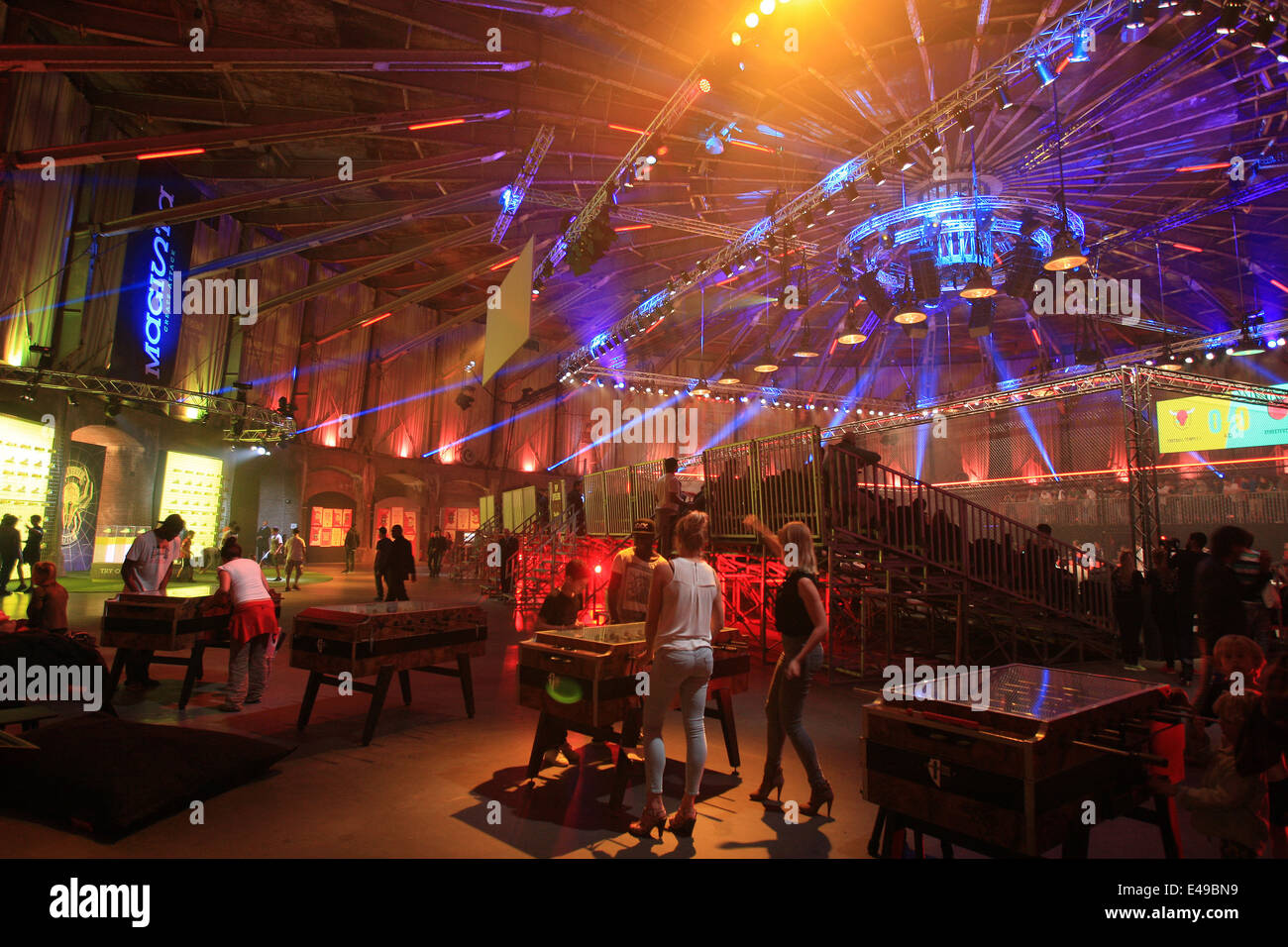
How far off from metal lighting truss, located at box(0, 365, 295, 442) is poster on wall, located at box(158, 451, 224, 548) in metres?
1.57

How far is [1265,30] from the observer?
768 cm

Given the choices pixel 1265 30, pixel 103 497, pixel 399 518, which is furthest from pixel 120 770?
pixel 399 518

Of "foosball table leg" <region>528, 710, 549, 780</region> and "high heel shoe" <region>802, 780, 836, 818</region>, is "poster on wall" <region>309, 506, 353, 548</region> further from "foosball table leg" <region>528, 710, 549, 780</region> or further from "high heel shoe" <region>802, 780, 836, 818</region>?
"high heel shoe" <region>802, 780, 836, 818</region>

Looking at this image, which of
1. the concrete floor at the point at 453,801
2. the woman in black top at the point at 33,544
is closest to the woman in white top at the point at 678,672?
the concrete floor at the point at 453,801

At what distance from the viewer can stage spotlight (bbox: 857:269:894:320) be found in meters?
16.1

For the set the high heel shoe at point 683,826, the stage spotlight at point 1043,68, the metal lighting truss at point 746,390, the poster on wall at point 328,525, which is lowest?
the high heel shoe at point 683,826

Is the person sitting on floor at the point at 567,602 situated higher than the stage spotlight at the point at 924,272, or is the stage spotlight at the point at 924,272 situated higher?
the stage spotlight at the point at 924,272

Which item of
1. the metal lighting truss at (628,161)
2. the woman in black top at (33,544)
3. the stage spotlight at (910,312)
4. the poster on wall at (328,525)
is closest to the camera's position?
the metal lighting truss at (628,161)

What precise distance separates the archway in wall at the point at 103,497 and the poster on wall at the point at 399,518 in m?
8.81

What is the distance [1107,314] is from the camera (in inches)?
798

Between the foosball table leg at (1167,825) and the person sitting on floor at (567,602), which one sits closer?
the foosball table leg at (1167,825)

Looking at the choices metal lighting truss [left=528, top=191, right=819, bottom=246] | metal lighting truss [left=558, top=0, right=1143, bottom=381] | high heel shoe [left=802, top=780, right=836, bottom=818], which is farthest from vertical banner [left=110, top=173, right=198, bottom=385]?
high heel shoe [left=802, top=780, right=836, bottom=818]

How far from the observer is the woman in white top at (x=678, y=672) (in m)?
3.84

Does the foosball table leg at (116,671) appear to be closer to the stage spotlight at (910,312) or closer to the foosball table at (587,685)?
the foosball table at (587,685)
